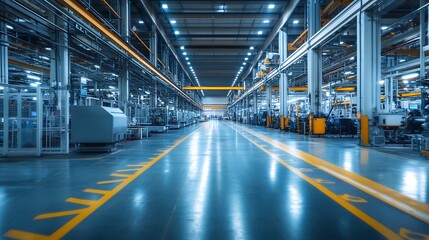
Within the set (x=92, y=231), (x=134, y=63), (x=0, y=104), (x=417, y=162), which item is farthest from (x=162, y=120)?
(x=92, y=231)

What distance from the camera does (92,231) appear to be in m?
3.16

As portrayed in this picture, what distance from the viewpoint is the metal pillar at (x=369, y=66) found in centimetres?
1167

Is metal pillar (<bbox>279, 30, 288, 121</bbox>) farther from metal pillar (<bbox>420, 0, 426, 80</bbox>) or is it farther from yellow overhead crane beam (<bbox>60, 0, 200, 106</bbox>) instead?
yellow overhead crane beam (<bbox>60, 0, 200, 106</bbox>)

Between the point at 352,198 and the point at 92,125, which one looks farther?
the point at 92,125

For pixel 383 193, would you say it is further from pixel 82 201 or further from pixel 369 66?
pixel 369 66

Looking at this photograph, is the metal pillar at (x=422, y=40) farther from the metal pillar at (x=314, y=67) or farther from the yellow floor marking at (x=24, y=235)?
the yellow floor marking at (x=24, y=235)

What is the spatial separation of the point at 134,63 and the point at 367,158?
1237 centimetres

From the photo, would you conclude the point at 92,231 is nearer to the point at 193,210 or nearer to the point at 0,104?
the point at 193,210

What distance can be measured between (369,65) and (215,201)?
34.7ft

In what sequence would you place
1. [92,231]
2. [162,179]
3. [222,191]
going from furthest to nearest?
[162,179], [222,191], [92,231]

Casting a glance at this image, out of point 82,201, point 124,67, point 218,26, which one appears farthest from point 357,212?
point 218,26

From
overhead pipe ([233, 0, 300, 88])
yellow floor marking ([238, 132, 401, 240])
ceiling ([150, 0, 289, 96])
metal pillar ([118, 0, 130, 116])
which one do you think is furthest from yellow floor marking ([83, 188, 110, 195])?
overhead pipe ([233, 0, 300, 88])

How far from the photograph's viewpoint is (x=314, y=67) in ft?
56.1

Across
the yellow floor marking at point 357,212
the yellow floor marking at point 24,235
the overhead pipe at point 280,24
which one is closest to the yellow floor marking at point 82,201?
the yellow floor marking at point 24,235
